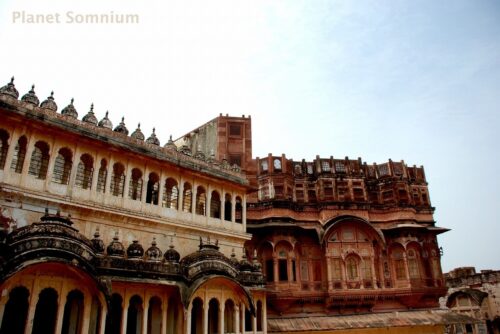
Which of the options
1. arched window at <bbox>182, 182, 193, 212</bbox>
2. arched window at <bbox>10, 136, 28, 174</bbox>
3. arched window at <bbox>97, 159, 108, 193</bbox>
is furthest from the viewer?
arched window at <bbox>182, 182, 193, 212</bbox>

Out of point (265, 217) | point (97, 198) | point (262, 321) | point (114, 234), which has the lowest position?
point (262, 321)

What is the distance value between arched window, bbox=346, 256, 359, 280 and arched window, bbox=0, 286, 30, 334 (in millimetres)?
17558

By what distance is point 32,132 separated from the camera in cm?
1384

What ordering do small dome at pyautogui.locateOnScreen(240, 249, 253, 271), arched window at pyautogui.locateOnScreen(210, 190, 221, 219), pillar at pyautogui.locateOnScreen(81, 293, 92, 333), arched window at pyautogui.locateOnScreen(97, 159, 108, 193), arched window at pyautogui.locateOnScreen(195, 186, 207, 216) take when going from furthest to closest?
1. arched window at pyautogui.locateOnScreen(210, 190, 221, 219)
2. arched window at pyautogui.locateOnScreen(195, 186, 207, 216)
3. small dome at pyautogui.locateOnScreen(240, 249, 253, 271)
4. arched window at pyautogui.locateOnScreen(97, 159, 108, 193)
5. pillar at pyautogui.locateOnScreen(81, 293, 92, 333)

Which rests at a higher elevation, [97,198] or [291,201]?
[291,201]

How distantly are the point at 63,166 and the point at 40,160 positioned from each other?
2.63 ft

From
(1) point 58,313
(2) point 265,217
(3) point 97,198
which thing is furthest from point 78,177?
(2) point 265,217

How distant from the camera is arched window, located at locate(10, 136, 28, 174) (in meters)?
13.6

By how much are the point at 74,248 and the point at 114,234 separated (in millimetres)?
2712

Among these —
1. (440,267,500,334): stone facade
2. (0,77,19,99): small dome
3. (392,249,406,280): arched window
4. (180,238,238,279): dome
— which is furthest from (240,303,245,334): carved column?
(440,267,500,334): stone facade

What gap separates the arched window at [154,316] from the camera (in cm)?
1491

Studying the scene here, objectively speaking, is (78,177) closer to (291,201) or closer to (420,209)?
(291,201)

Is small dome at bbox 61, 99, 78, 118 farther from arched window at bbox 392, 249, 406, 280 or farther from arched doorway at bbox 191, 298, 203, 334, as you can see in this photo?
arched window at bbox 392, 249, 406, 280

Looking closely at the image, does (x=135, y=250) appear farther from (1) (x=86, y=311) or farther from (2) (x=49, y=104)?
(2) (x=49, y=104)
